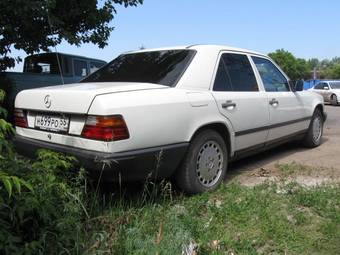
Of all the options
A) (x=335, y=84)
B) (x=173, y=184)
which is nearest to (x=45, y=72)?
(x=173, y=184)

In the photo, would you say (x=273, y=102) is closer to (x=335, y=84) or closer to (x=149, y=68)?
(x=149, y=68)

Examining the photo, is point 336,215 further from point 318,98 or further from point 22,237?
point 318,98

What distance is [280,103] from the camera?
568cm

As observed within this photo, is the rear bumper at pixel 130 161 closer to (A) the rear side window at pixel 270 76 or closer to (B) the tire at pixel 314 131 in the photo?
(A) the rear side window at pixel 270 76

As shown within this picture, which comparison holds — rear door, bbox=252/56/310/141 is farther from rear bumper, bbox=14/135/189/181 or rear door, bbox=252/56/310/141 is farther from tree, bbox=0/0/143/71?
tree, bbox=0/0/143/71

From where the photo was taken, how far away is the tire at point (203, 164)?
163 inches

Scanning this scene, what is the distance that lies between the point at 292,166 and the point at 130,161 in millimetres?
2784

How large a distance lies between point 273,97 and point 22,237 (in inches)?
147

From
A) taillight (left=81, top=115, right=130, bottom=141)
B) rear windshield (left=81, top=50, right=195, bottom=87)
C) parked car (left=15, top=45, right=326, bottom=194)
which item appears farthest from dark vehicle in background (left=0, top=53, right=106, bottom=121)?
taillight (left=81, top=115, right=130, bottom=141)

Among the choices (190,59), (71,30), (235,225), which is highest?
(71,30)

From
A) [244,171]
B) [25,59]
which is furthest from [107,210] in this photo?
[25,59]

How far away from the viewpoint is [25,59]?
36.0ft

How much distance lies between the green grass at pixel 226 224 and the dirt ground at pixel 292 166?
78 centimetres

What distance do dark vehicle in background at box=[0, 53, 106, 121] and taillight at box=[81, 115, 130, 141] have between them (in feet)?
17.3
